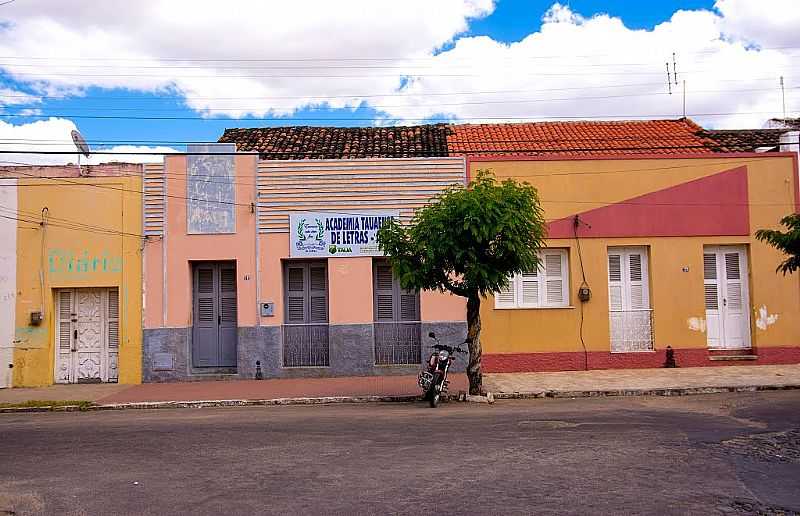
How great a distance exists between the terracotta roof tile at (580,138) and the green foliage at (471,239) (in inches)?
206

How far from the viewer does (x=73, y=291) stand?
17.8 m

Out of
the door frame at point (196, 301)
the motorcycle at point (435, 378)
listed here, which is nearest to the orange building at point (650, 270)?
the motorcycle at point (435, 378)

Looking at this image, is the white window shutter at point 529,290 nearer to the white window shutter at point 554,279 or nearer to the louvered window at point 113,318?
the white window shutter at point 554,279

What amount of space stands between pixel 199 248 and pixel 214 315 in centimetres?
170

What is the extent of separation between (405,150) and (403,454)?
12.1 metres

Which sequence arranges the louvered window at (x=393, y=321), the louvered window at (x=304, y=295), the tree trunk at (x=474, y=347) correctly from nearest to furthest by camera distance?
the tree trunk at (x=474, y=347) → the louvered window at (x=393, y=321) → the louvered window at (x=304, y=295)

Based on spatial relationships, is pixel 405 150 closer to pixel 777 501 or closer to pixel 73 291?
pixel 73 291

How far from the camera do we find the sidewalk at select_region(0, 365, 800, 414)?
1423 centimetres

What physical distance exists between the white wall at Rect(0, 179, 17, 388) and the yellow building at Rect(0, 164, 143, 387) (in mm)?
33

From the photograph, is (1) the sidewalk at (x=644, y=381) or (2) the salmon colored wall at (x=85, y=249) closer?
(1) the sidewalk at (x=644, y=381)

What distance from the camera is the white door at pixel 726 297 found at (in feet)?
58.9

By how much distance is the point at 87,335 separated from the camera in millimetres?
17781

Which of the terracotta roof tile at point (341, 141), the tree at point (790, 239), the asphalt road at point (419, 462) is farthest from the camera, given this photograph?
the terracotta roof tile at point (341, 141)

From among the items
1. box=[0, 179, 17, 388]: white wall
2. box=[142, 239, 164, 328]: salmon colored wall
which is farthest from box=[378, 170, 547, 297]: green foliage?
box=[0, 179, 17, 388]: white wall
